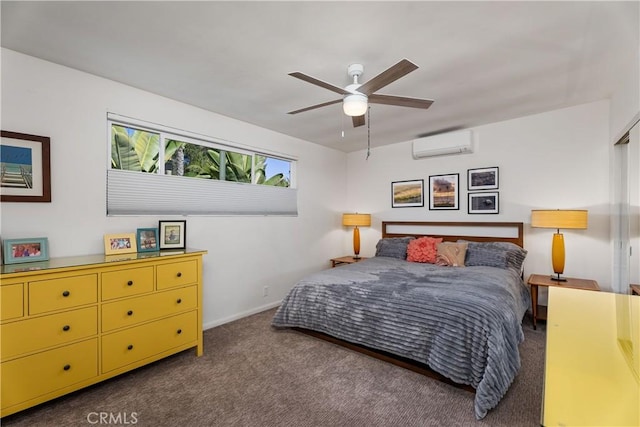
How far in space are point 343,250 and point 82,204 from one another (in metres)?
3.86

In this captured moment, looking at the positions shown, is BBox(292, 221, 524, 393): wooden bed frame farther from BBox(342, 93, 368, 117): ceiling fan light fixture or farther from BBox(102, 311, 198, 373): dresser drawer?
BBox(342, 93, 368, 117): ceiling fan light fixture

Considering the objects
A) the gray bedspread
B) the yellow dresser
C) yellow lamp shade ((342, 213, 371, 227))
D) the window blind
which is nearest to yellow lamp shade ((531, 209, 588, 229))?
the gray bedspread

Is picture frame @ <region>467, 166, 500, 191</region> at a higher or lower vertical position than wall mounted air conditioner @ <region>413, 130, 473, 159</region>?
lower

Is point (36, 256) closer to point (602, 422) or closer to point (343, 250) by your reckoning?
point (602, 422)

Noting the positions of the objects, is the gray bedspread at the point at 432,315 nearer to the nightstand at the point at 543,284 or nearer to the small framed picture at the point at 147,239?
the nightstand at the point at 543,284

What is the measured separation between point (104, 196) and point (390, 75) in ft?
8.40

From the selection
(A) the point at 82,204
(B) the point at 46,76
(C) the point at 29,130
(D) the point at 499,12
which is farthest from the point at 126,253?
(D) the point at 499,12

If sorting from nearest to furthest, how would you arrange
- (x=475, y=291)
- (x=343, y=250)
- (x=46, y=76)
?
(x=46, y=76)
(x=475, y=291)
(x=343, y=250)

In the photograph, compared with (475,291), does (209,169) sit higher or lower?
higher

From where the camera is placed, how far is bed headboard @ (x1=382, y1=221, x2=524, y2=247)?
3.80 metres

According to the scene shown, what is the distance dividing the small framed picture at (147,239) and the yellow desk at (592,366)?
293cm

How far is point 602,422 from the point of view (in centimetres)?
62

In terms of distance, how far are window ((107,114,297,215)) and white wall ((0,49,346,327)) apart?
0.33 ft

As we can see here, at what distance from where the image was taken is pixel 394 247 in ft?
14.1
